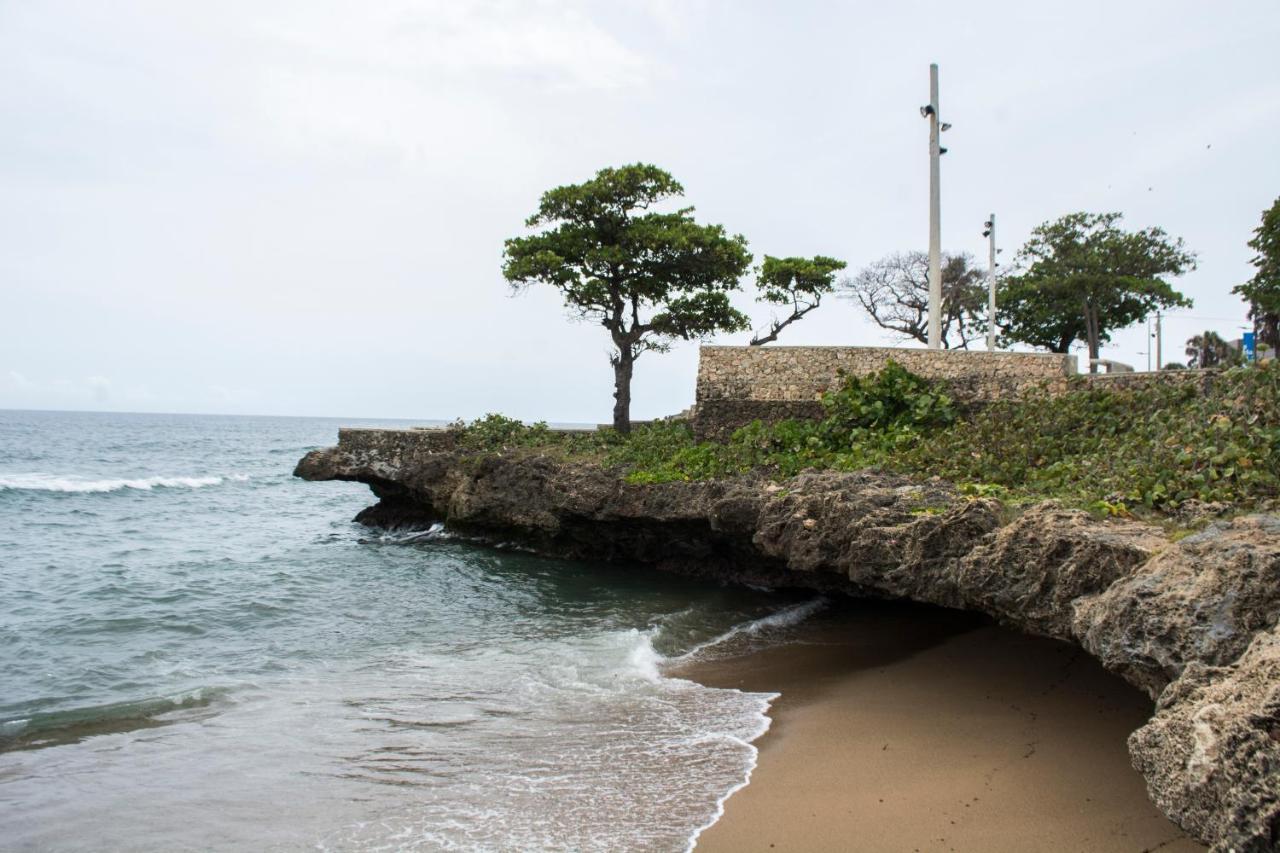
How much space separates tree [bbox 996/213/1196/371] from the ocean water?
65.2ft

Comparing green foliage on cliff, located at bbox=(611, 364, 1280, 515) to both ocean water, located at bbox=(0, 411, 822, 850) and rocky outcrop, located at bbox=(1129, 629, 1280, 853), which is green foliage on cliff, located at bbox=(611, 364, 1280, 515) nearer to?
ocean water, located at bbox=(0, 411, 822, 850)

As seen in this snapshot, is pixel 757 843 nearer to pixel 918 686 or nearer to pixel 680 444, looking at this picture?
pixel 918 686

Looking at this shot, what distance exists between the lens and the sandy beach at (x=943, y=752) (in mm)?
5609

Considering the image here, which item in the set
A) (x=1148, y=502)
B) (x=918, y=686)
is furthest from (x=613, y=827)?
(x=1148, y=502)

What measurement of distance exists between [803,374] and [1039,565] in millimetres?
9447

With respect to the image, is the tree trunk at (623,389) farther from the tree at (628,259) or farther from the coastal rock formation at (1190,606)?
the coastal rock formation at (1190,606)

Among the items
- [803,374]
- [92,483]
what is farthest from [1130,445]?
[92,483]

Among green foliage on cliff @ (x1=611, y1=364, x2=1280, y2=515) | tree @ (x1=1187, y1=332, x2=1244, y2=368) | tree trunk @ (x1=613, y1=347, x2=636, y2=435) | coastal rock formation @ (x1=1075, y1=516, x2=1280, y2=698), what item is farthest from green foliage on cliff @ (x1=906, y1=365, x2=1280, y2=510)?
tree @ (x1=1187, y1=332, x2=1244, y2=368)

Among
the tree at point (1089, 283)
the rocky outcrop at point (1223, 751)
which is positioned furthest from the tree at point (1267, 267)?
the rocky outcrop at point (1223, 751)

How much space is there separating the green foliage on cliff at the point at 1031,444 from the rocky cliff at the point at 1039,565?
0.87 m

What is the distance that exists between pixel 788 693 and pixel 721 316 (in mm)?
14968

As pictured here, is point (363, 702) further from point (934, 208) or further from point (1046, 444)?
point (934, 208)

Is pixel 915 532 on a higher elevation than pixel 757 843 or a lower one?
higher

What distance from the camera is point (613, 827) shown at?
19.3 feet
